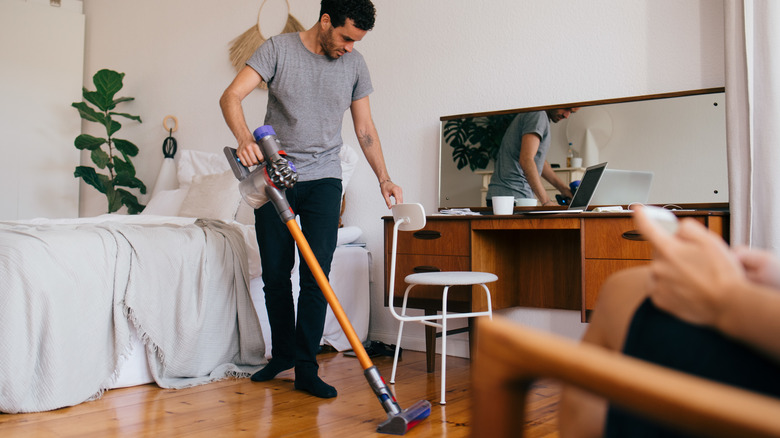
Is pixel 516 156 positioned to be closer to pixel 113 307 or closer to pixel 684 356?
pixel 113 307

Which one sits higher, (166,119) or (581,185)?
(166,119)

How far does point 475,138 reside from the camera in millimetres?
3195

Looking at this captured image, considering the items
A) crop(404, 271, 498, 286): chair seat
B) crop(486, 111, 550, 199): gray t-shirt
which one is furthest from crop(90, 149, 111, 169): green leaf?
crop(404, 271, 498, 286): chair seat

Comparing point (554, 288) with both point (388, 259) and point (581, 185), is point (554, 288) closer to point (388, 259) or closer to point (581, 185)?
point (581, 185)

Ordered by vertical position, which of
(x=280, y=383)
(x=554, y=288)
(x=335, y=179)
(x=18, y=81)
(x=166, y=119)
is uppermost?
(x=18, y=81)

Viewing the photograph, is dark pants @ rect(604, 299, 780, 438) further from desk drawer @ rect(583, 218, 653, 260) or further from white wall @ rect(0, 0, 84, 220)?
white wall @ rect(0, 0, 84, 220)

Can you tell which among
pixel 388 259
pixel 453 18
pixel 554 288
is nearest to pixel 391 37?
pixel 453 18

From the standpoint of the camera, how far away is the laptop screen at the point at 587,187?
2683 millimetres

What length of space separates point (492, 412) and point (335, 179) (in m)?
2.05

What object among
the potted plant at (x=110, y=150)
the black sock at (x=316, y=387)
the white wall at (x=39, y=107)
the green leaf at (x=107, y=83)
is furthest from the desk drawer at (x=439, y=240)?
the white wall at (x=39, y=107)

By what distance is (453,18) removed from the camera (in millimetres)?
3346

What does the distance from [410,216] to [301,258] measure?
0.44 m

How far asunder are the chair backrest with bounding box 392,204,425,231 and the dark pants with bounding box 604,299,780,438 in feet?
5.88

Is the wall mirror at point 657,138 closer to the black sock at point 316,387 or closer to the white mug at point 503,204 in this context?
the white mug at point 503,204
